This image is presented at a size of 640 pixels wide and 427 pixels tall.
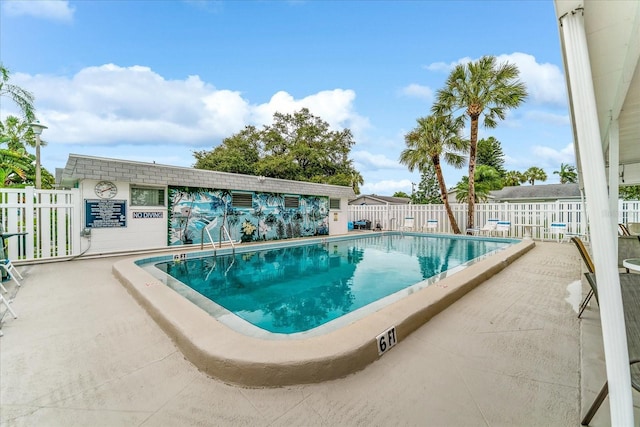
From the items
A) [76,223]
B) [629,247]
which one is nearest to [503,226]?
[629,247]

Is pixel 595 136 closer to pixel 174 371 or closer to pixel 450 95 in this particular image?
pixel 174 371

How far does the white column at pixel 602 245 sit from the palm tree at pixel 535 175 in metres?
46.9

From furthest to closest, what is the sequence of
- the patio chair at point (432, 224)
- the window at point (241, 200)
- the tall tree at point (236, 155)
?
Answer: the tall tree at point (236, 155), the patio chair at point (432, 224), the window at point (241, 200)

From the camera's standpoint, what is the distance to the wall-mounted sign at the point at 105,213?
294 inches

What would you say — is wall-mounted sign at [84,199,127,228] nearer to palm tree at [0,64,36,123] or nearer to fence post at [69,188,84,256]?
fence post at [69,188,84,256]

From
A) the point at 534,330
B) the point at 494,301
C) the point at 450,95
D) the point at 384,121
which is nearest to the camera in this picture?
the point at 534,330

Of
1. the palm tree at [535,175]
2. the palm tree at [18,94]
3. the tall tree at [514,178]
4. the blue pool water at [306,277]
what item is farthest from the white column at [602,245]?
the palm tree at [535,175]

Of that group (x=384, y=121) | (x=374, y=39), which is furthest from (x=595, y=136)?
(x=384, y=121)

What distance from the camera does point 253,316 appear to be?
4.04 m

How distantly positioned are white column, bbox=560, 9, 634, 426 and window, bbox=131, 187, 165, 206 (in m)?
9.93

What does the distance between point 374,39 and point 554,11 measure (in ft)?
39.2

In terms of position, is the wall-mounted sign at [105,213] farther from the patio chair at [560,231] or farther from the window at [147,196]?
the patio chair at [560,231]

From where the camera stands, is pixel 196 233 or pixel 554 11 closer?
pixel 554 11

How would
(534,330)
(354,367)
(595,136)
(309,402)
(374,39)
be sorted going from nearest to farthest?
(595,136)
(309,402)
(354,367)
(534,330)
(374,39)
